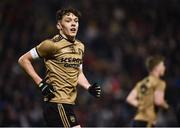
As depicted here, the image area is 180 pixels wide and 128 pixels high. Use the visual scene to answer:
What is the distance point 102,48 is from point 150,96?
5.90 metres

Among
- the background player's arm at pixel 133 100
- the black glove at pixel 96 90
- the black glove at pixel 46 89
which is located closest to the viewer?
the black glove at pixel 46 89

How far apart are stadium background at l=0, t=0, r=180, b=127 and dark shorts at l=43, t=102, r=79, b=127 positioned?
6032 mm

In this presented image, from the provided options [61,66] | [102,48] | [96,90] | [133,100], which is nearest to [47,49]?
[61,66]

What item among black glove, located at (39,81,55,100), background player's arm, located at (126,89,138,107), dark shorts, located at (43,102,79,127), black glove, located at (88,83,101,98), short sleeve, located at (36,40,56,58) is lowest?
background player's arm, located at (126,89,138,107)

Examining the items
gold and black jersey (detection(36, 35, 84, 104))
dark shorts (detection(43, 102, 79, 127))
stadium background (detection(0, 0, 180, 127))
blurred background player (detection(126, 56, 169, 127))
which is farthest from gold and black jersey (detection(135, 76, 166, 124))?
stadium background (detection(0, 0, 180, 127))

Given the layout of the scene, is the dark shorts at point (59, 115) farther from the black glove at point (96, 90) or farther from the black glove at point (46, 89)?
the black glove at point (96, 90)

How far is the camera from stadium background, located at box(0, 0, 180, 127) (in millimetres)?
13641

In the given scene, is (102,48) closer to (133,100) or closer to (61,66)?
(133,100)

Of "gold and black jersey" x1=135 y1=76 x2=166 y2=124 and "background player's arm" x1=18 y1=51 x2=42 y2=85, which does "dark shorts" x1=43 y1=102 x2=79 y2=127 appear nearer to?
"background player's arm" x1=18 y1=51 x2=42 y2=85

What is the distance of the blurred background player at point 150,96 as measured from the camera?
30.6 feet

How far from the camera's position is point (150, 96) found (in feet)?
30.7

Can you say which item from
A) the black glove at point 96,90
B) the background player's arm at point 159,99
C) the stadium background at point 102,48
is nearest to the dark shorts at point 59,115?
the black glove at point 96,90

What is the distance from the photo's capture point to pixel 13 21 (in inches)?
602

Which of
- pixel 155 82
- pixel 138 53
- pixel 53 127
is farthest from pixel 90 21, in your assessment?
pixel 53 127
